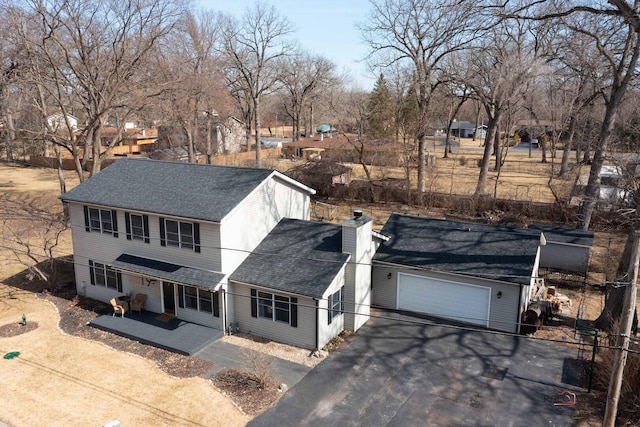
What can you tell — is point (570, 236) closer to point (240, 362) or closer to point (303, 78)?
point (240, 362)

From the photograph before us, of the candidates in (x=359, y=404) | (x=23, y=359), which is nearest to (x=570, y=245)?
(x=359, y=404)

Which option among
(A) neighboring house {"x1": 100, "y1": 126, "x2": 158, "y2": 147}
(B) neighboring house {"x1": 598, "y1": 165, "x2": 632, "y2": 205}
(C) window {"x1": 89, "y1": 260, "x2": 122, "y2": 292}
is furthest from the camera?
(A) neighboring house {"x1": 100, "y1": 126, "x2": 158, "y2": 147}

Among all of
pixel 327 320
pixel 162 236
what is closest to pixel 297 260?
pixel 327 320

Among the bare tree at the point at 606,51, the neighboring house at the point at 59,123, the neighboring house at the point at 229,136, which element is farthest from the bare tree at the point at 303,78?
the bare tree at the point at 606,51

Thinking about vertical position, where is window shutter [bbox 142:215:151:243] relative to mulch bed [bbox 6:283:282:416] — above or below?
above

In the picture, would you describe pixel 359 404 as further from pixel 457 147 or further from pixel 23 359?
pixel 457 147

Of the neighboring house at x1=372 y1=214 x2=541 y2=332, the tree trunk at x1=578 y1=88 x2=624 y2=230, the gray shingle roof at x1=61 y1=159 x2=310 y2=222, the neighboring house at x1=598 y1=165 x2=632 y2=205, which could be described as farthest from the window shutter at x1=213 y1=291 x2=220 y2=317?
the neighboring house at x1=598 y1=165 x2=632 y2=205

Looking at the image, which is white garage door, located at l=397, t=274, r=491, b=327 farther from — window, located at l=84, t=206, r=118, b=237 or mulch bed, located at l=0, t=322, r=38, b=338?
mulch bed, located at l=0, t=322, r=38, b=338
